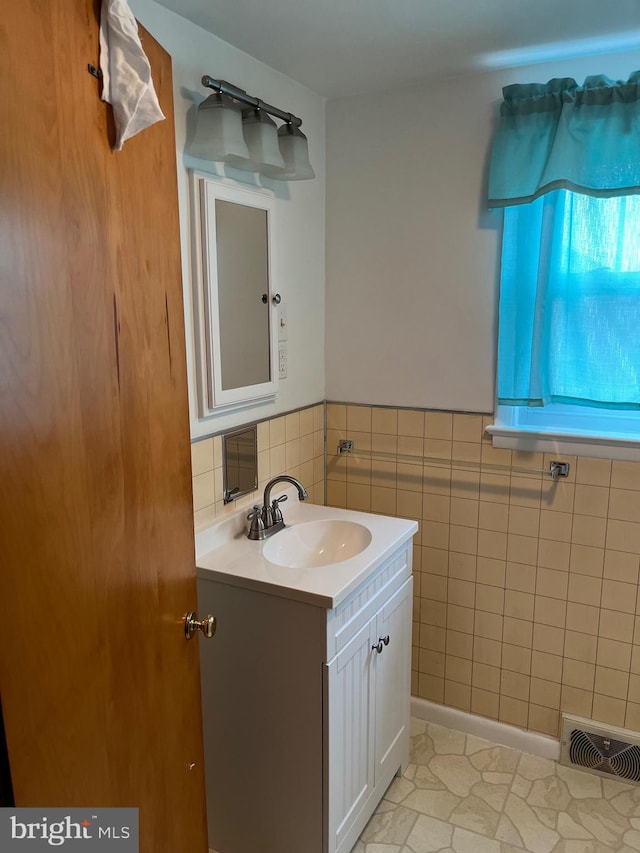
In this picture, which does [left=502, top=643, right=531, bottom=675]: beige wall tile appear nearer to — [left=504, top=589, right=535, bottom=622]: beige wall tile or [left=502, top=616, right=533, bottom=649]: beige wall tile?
[left=502, top=616, right=533, bottom=649]: beige wall tile

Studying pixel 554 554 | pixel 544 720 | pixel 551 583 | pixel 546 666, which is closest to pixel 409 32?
pixel 554 554

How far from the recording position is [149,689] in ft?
4.08

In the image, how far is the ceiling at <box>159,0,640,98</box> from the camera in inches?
64.5

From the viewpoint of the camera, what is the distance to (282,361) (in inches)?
89.1

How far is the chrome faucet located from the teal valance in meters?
1.14

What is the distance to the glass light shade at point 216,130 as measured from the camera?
66.9 inches

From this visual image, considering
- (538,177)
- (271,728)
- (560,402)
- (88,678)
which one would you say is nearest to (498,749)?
(271,728)

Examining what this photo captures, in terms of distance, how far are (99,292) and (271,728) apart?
1.32m

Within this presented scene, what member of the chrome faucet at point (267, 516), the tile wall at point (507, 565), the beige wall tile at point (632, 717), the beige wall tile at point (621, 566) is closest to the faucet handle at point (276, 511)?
the chrome faucet at point (267, 516)

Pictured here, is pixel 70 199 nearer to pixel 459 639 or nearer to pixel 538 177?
pixel 538 177

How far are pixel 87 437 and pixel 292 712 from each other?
109 centimetres

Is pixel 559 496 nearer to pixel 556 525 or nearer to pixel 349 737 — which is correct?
pixel 556 525

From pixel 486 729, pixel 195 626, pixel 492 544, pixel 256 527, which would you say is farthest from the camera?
pixel 486 729

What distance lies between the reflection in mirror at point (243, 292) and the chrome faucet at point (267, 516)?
0.33 meters
